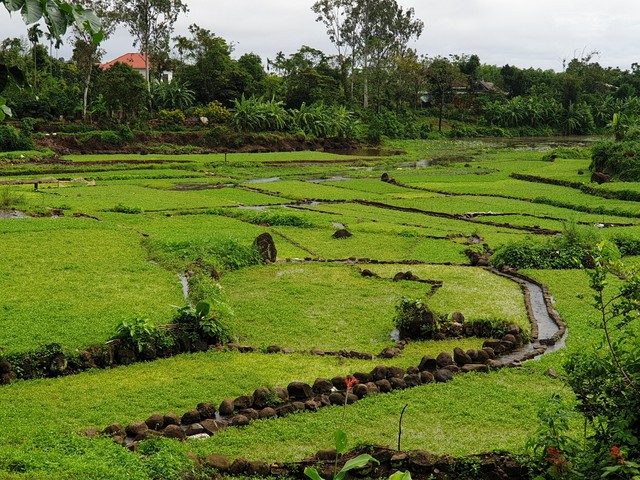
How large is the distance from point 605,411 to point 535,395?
314 cm

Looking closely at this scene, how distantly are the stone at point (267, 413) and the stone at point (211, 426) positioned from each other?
0.56m

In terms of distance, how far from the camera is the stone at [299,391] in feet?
32.0

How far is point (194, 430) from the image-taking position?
28.5ft

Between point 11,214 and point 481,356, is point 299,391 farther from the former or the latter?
point 11,214

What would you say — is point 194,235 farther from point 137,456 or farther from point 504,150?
point 504,150

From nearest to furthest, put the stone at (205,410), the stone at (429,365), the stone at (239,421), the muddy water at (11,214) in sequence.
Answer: the stone at (239,421) → the stone at (205,410) → the stone at (429,365) → the muddy water at (11,214)

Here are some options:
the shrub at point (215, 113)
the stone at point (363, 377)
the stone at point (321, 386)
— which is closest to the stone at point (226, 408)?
the stone at point (321, 386)

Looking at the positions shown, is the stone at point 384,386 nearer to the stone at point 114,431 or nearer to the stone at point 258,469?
the stone at point 258,469

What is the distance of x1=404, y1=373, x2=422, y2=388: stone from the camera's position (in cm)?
1045

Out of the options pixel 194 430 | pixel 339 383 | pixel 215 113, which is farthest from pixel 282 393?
pixel 215 113

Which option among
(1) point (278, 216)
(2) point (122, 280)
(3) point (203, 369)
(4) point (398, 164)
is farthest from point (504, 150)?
(3) point (203, 369)

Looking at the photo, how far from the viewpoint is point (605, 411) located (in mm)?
7078

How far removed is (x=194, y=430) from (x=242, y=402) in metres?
0.90

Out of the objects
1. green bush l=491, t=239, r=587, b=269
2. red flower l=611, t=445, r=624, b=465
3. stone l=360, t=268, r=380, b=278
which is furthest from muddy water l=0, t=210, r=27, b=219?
red flower l=611, t=445, r=624, b=465
